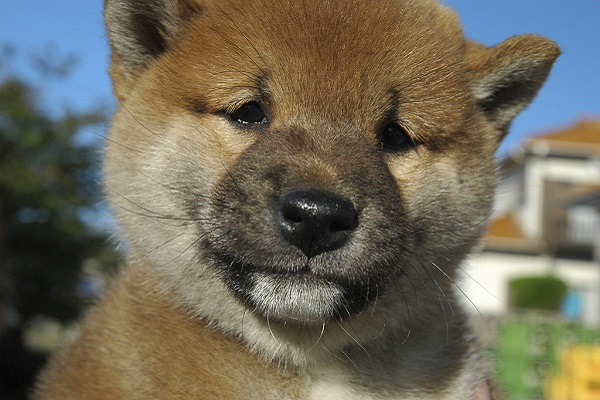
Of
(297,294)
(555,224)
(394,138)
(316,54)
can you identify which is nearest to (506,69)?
(394,138)

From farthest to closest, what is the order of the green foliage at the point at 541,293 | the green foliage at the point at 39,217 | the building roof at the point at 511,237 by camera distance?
the building roof at the point at 511,237, the green foliage at the point at 541,293, the green foliage at the point at 39,217

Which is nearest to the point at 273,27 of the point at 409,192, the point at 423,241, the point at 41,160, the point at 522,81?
the point at 409,192

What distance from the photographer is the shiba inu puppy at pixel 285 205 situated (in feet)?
10.4

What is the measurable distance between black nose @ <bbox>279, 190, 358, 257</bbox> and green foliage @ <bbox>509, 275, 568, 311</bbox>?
3748 centimetres

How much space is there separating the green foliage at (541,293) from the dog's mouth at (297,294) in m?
Result: 37.2

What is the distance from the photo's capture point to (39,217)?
71.8 feet

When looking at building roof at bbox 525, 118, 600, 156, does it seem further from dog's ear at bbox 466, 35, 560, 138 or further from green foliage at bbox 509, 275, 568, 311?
dog's ear at bbox 466, 35, 560, 138

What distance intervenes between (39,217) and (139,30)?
19.3m

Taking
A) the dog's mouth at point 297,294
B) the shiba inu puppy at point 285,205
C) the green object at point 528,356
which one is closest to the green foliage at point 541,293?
the green object at point 528,356

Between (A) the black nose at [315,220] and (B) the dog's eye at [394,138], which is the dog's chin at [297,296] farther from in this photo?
(B) the dog's eye at [394,138]

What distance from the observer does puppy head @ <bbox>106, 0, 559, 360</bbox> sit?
3.13 meters

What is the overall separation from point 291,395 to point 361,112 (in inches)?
56.9

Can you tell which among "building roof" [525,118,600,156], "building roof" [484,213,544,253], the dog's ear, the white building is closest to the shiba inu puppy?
the dog's ear

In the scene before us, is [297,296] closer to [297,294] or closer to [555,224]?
[297,294]
